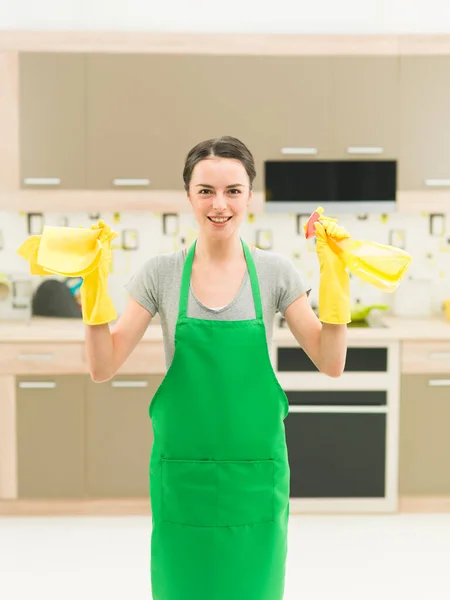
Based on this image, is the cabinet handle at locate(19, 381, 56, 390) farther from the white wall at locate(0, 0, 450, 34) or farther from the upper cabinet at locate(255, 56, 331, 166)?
the white wall at locate(0, 0, 450, 34)

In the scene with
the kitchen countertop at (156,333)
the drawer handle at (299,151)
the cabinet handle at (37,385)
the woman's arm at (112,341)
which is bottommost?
the cabinet handle at (37,385)

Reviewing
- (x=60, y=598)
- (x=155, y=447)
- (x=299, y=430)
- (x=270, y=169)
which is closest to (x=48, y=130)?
(x=270, y=169)

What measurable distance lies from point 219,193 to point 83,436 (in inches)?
83.5

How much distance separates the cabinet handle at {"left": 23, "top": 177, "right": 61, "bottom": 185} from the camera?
3.61 meters

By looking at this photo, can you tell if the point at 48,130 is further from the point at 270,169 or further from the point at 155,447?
the point at 155,447

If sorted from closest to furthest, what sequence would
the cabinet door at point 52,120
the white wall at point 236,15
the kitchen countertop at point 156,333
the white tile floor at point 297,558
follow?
the white tile floor at point 297,558, the kitchen countertop at point 156,333, the cabinet door at point 52,120, the white wall at point 236,15

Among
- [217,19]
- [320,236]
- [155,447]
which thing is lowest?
[155,447]

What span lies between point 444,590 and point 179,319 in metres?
1.77

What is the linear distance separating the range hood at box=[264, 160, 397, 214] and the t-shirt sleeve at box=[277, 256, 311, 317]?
1.85m

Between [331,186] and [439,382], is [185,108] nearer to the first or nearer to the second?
[331,186]

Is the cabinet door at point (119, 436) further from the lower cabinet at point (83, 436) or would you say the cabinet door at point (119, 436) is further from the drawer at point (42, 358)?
the drawer at point (42, 358)

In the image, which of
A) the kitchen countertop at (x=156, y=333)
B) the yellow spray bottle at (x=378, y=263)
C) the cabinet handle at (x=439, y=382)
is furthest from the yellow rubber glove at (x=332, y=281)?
the cabinet handle at (x=439, y=382)

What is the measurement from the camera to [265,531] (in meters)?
1.71

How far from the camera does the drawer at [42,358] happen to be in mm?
3438
